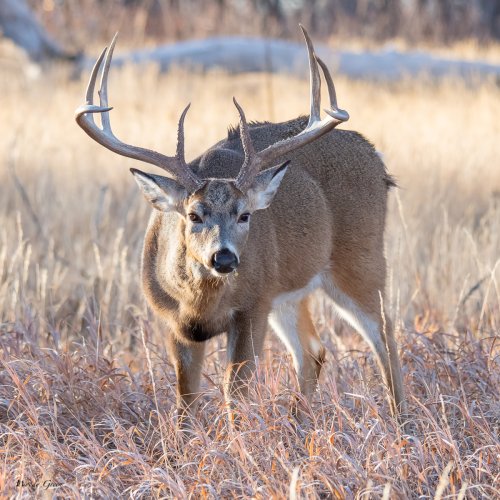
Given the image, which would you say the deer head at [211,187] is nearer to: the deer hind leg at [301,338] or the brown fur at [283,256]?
the brown fur at [283,256]

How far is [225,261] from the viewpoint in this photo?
4.87 meters

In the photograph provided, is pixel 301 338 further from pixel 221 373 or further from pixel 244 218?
pixel 244 218

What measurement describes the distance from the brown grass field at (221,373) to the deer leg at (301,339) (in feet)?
0.35

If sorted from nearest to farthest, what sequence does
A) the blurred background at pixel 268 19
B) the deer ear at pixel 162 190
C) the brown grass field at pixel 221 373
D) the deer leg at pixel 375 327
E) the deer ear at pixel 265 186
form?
1. the brown grass field at pixel 221 373
2. the deer ear at pixel 162 190
3. the deer ear at pixel 265 186
4. the deer leg at pixel 375 327
5. the blurred background at pixel 268 19

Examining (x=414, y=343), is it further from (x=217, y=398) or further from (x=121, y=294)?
(x=121, y=294)

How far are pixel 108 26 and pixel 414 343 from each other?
15.1m

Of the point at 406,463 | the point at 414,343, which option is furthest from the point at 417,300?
the point at 406,463

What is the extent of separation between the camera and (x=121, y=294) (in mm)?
7258

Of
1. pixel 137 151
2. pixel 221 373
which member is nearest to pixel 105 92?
pixel 137 151

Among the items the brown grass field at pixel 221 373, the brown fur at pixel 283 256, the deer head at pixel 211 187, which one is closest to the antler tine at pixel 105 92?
the deer head at pixel 211 187

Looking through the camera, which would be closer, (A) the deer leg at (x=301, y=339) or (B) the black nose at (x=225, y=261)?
(B) the black nose at (x=225, y=261)

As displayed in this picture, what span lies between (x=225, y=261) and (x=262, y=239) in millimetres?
794

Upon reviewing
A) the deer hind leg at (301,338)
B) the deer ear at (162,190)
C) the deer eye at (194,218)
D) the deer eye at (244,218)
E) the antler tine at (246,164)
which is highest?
the antler tine at (246,164)

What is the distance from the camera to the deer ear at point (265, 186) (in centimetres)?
535
